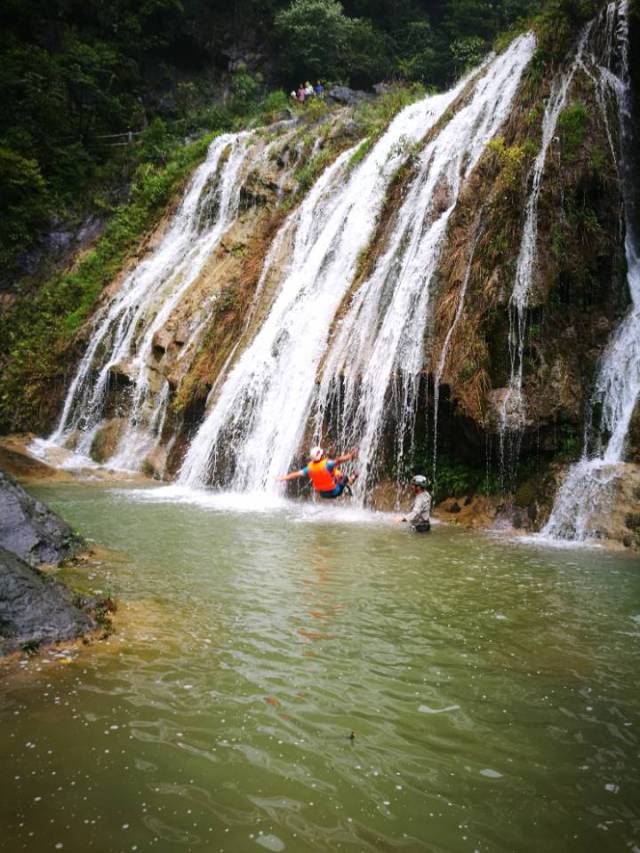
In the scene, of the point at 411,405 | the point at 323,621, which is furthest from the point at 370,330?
the point at 323,621

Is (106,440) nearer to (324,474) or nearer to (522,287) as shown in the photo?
(324,474)

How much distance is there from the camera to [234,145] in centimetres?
2358

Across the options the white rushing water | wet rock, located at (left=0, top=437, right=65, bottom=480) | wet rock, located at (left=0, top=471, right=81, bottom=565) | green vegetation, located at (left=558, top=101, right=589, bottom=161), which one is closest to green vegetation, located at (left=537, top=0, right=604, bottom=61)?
green vegetation, located at (left=558, top=101, right=589, bottom=161)

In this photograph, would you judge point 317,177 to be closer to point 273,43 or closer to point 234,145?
point 234,145

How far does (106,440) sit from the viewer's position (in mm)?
16797

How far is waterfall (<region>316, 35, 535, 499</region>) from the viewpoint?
11680 mm

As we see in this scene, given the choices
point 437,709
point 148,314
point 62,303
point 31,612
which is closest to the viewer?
point 437,709

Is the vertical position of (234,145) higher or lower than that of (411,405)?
higher

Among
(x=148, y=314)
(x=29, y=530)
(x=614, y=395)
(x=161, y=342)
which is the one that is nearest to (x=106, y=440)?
(x=161, y=342)

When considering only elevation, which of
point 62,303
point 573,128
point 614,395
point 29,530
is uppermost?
point 573,128

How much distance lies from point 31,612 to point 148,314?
15.8 metres

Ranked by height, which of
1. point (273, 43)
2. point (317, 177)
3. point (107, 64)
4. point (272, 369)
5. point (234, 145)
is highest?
point (273, 43)

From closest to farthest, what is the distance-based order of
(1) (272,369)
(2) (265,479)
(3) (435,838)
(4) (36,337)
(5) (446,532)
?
(3) (435,838), (5) (446,532), (2) (265,479), (1) (272,369), (4) (36,337)

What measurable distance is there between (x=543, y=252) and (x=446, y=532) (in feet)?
17.7
